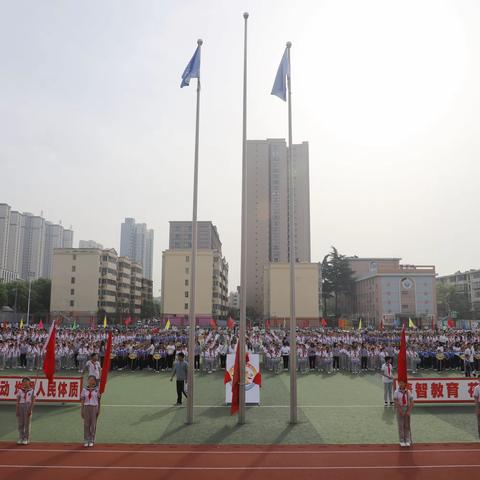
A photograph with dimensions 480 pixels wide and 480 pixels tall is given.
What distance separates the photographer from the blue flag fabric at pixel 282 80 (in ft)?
48.4

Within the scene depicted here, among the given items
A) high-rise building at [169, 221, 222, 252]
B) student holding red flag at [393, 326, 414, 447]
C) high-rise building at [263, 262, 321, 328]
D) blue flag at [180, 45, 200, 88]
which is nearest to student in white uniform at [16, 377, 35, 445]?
student holding red flag at [393, 326, 414, 447]

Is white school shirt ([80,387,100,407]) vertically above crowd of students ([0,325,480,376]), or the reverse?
white school shirt ([80,387,100,407])

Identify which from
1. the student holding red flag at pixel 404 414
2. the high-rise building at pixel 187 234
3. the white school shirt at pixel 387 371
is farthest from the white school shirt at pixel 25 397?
the high-rise building at pixel 187 234

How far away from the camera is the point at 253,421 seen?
14094 mm

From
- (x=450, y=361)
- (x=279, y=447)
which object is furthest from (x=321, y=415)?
(x=450, y=361)

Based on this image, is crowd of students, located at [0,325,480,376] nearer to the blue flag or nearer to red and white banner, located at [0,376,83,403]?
red and white banner, located at [0,376,83,403]

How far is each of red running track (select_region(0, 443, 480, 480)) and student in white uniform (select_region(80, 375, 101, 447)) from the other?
0.32 m

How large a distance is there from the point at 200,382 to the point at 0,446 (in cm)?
1108

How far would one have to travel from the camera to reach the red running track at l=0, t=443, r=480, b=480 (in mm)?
9352

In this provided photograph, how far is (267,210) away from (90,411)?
325 feet

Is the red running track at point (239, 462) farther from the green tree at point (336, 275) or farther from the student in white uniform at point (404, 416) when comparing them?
the green tree at point (336, 275)

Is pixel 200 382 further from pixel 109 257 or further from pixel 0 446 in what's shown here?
pixel 109 257

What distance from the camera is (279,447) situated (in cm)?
1141

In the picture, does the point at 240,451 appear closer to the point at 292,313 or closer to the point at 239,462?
the point at 239,462
